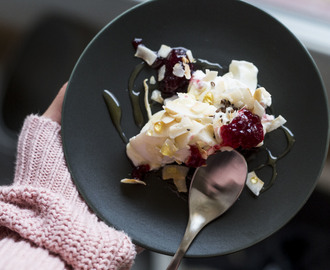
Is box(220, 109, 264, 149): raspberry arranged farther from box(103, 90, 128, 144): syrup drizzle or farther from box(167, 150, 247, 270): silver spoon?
box(103, 90, 128, 144): syrup drizzle

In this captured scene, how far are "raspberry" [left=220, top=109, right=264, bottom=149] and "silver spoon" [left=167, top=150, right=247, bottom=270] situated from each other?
5 cm

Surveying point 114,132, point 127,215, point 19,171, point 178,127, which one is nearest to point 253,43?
point 178,127

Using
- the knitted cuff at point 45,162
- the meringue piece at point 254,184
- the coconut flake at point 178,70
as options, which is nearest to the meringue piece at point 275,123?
the meringue piece at point 254,184

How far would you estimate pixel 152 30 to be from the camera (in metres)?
1.04

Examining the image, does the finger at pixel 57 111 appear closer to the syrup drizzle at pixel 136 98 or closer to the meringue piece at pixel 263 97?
the syrup drizzle at pixel 136 98

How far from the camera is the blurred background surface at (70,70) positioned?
4.27 feet

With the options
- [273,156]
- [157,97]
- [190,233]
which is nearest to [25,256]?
[190,233]

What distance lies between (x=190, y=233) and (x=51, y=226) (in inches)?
11.9

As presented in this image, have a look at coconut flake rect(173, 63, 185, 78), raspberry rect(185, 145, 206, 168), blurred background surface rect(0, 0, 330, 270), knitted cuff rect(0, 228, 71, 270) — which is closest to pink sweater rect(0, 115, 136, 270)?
knitted cuff rect(0, 228, 71, 270)

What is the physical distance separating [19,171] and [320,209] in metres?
0.90

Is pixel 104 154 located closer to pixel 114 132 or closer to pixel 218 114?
pixel 114 132

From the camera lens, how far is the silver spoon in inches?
38.1

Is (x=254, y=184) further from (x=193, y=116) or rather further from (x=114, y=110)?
(x=114, y=110)

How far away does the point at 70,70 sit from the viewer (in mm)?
1400
